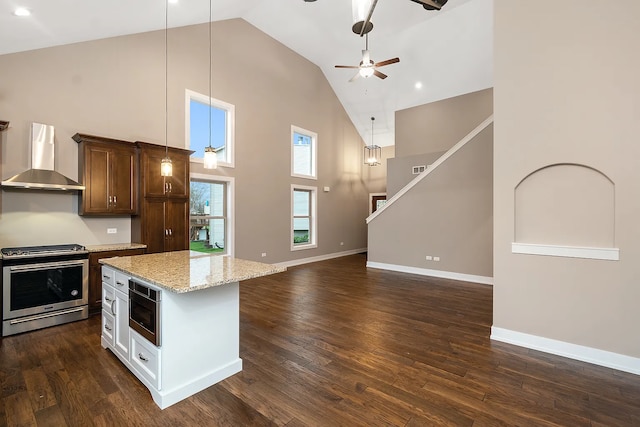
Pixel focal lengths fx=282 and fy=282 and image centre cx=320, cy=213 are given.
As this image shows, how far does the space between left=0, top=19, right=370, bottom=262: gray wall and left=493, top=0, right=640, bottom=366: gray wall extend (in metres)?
5.00

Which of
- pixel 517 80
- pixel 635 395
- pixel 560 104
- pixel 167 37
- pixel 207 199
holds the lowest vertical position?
pixel 635 395

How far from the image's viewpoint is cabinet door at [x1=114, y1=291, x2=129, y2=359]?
242 cm

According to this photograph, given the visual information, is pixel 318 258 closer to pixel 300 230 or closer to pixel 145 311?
pixel 300 230

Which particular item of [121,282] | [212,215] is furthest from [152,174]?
[121,282]

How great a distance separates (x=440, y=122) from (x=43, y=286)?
9.34m

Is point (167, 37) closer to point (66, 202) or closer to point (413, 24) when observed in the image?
point (66, 202)

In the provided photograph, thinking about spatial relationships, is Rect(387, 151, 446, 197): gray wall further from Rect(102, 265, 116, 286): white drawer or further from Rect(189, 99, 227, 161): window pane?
Rect(102, 265, 116, 286): white drawer

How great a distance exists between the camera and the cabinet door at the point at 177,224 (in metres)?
4.65

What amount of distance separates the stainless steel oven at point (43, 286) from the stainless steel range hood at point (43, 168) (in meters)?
0.80

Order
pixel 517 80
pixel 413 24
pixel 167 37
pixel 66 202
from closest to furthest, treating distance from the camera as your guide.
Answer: pixel 517 80 → pixel 66 202 → pixel 167 37 → pixel 413 24

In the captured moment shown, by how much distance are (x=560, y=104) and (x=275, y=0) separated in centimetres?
565

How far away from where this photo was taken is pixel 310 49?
301 inches

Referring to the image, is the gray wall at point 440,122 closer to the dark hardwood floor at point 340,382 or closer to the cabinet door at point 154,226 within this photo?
the dark hardwood floor at point 340,382

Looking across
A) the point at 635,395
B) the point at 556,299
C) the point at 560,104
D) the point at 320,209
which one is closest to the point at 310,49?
the point at 320,209
